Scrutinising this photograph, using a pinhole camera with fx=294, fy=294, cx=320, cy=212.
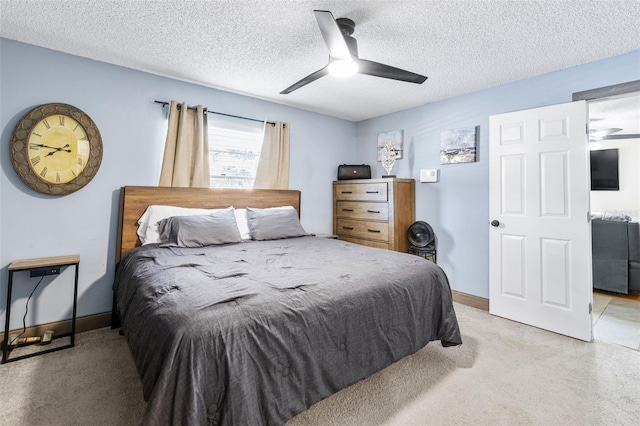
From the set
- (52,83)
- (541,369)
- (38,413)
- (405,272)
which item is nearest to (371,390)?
(405,272)

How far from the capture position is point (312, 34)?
2.26 m

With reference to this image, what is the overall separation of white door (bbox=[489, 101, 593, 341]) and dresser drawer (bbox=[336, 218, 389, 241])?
3.99ft

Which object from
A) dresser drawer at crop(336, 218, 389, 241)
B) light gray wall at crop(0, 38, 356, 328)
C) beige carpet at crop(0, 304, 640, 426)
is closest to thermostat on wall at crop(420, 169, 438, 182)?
dresser drawer at crop(336, 218, 389, 241)

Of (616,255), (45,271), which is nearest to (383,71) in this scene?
(45,271)

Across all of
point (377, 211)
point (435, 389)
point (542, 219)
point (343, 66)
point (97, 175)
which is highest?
point (343, 66)

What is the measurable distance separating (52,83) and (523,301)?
4798 mm

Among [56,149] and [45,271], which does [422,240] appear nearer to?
[45,271]

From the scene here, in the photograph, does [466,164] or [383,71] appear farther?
[466,164]

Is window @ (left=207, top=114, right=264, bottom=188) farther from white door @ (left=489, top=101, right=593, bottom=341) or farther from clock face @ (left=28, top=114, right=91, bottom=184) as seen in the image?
white door @ (left=489, top=101, right=593, bottom=341)

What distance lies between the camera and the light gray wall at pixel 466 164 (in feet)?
9.37

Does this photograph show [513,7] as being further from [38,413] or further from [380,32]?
[38,413]

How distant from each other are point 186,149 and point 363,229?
2429 millimetres

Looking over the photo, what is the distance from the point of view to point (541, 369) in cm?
211

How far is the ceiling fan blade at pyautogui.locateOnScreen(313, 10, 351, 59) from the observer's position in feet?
5.35
